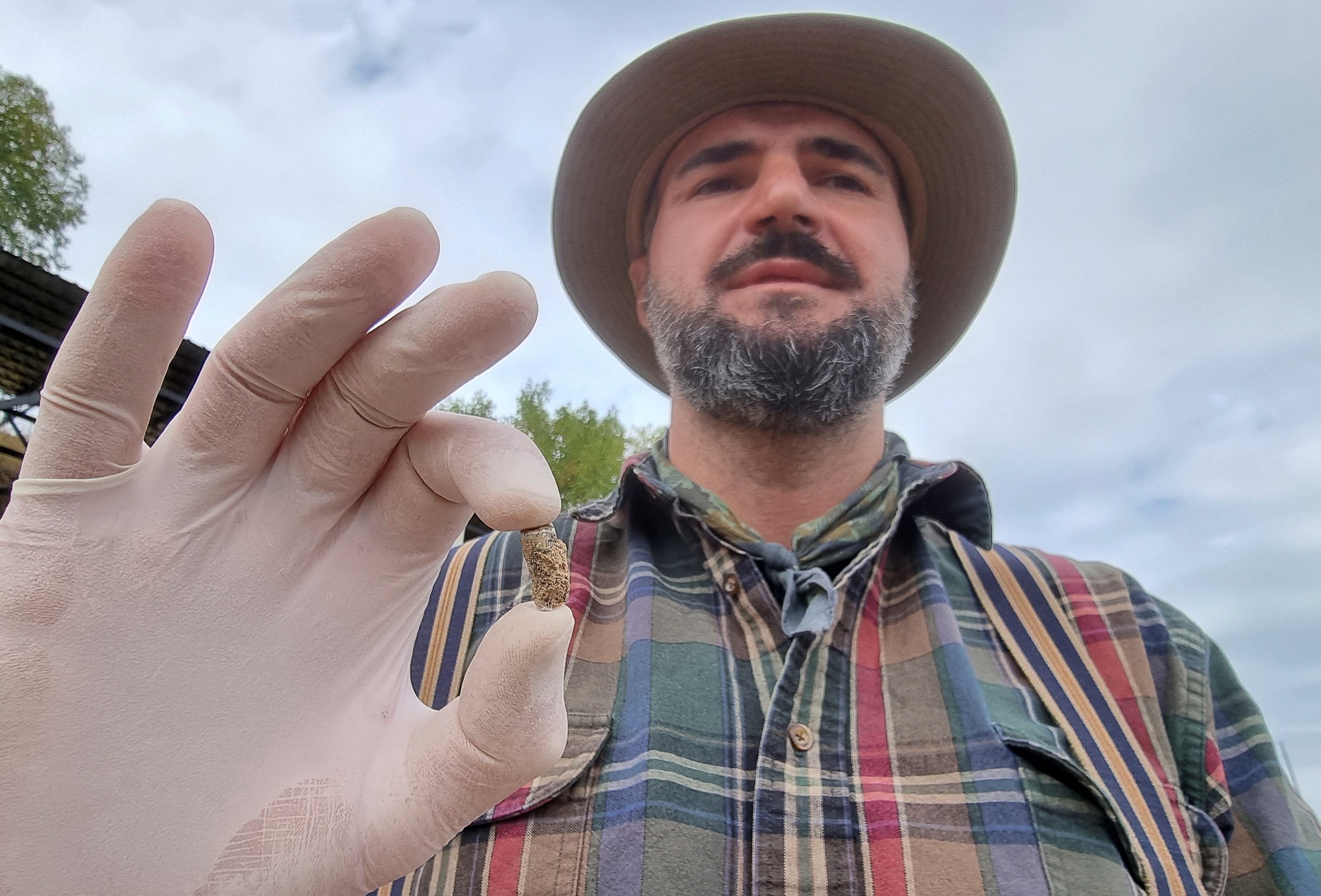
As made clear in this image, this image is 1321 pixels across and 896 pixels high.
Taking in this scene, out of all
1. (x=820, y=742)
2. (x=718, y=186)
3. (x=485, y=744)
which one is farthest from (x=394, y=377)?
(x=718, y=186)

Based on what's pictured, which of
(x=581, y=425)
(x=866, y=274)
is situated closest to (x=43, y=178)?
(x=581, y=425)

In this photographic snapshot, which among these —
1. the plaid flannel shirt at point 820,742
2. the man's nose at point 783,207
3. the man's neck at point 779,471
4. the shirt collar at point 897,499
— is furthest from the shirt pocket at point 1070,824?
the man's nose at point 783,207

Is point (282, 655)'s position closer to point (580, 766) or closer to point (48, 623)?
point (48, 623)

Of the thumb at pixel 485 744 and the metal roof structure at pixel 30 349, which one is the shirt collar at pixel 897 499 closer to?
the thumb at pixel 485 744

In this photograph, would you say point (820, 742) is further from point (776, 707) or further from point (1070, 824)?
point (1070, 824)

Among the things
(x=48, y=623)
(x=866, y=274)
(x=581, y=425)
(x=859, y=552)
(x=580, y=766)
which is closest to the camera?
(x=48, y=623)
